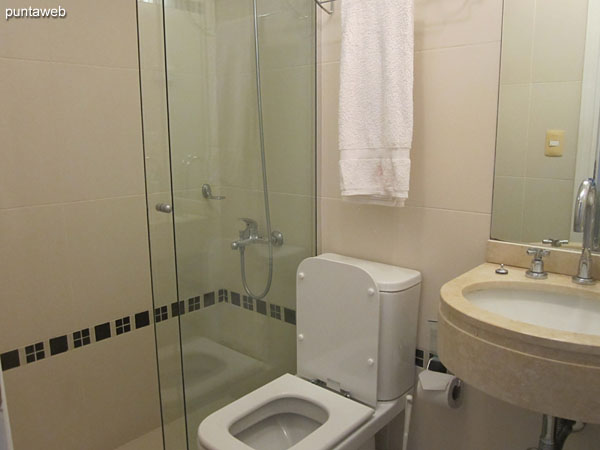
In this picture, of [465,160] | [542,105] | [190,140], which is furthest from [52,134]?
[542,105]

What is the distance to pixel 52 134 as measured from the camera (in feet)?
6.12

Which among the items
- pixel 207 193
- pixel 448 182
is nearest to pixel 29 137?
pixel 207 193

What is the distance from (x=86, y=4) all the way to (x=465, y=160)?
5.12ft

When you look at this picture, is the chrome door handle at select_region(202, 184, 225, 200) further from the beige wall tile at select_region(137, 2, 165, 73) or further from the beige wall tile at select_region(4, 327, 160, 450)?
the beige wall tile at select_region(4, 327, 160, 450)

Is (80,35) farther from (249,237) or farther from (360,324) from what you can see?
(360,324)

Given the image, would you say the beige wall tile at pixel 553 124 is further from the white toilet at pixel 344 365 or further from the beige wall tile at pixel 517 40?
the white toilet at pixel 344 365

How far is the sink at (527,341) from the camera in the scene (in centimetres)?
99

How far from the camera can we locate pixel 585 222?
1316mm

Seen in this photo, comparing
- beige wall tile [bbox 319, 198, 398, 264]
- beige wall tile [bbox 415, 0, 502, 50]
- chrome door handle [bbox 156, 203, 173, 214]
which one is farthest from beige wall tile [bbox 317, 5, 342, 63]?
chrome door handle [bbox 156, 203, 173, 214]

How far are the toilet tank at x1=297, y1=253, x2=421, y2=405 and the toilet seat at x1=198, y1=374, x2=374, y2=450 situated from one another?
81 millimetres

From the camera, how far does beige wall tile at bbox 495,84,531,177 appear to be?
Result: 56.9 inches

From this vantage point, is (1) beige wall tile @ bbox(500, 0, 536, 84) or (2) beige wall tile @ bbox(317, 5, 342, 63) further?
(2) beige wall tile @ bbox(317, 5, 342, 63)

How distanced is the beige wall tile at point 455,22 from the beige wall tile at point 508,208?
435 millimetres

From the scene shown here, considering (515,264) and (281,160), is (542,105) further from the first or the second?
(281,160)
